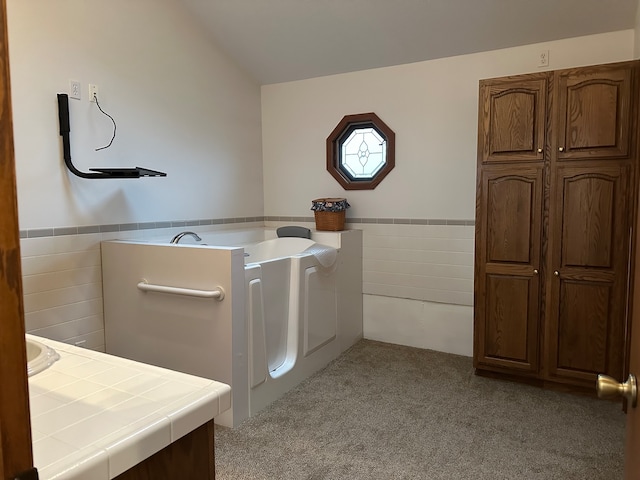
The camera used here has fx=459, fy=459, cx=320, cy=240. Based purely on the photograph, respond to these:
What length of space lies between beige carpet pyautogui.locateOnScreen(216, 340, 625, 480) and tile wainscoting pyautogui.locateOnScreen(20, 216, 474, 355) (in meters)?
0.56

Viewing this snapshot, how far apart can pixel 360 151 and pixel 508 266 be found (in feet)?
5.03

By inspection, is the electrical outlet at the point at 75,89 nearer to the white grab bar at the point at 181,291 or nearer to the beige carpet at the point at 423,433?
the white grab bar at the point at 181,291

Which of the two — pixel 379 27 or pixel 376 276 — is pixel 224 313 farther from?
pixel 379 27

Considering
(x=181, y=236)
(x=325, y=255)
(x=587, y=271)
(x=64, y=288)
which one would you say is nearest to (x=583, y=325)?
(x=587, y=271)

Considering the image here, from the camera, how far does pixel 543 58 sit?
299cm

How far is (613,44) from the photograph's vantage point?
2809 mm

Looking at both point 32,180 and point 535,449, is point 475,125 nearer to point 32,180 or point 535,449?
point 535,449

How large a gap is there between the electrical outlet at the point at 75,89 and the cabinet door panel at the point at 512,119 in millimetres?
2317

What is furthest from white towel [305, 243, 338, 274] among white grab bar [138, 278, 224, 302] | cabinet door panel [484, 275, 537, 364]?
cabinet door panel [484, 275, 537, 364]

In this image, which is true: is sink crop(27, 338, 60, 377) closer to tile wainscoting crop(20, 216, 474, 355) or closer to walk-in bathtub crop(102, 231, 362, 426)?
walk-in bathtub crop(102, 231, 362, 426)

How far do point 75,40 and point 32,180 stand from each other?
2.71 ft

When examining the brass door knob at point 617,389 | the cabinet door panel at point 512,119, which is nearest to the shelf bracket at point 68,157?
the cabinet door panel at point 512,119

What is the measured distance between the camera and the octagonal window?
357 cm

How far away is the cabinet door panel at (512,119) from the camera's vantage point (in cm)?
262
